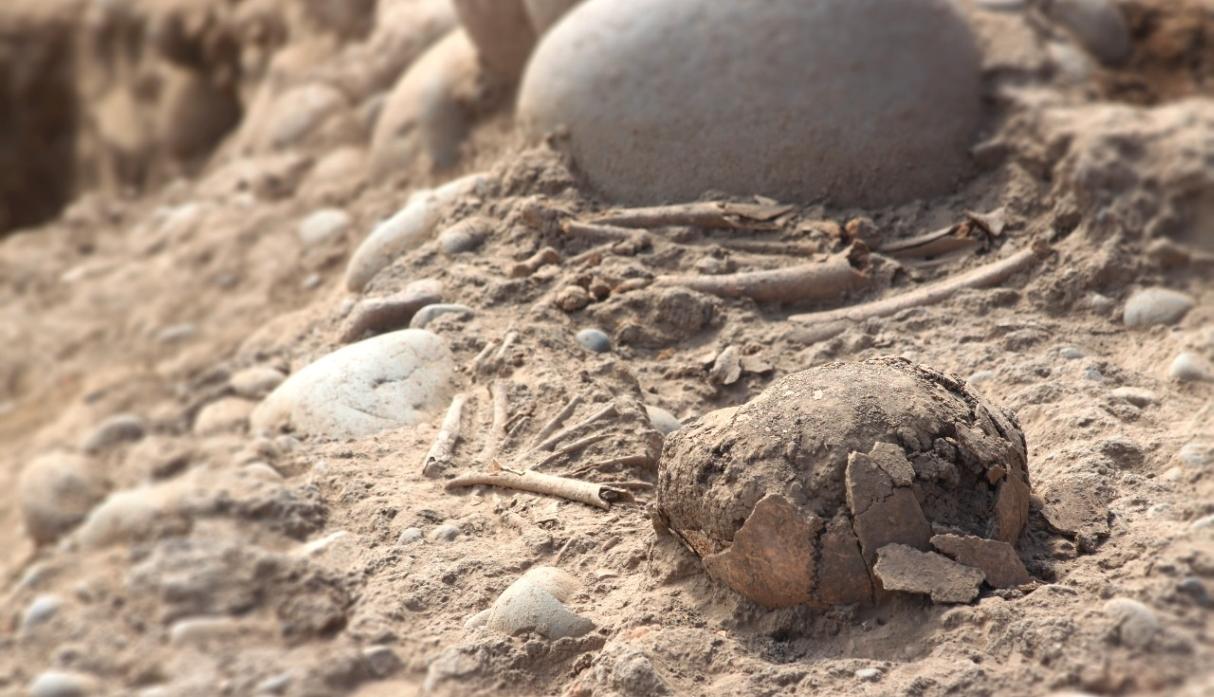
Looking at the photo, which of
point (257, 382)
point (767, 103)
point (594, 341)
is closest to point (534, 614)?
point (594, 341)

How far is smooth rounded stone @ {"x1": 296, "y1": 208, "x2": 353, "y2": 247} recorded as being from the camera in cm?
399

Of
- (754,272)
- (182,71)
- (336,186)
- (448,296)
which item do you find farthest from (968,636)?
(182,71)

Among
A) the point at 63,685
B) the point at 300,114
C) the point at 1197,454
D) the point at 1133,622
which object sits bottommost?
the point at 1197,454

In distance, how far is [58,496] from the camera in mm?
2150

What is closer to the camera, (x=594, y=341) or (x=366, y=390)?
(x=366, y=390)

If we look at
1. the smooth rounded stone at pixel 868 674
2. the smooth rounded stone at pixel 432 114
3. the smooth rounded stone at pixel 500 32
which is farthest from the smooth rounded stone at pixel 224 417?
the smooth rounded stone at pixel 500 32

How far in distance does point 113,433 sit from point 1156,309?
2281mm

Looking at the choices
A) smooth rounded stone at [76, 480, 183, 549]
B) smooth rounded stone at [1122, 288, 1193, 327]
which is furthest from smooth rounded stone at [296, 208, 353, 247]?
smooth rounded stone at [1122, 288, 1193, 327]

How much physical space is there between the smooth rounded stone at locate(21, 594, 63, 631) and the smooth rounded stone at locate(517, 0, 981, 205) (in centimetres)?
200

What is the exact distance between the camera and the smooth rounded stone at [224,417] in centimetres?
278

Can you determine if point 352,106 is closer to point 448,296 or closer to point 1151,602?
point 448,296

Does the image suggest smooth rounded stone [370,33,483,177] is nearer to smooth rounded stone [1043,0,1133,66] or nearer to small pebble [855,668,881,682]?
smooth rounded stone [1043,0,1133,66]

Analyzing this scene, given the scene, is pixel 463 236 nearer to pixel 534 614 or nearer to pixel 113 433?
pixel 113 433

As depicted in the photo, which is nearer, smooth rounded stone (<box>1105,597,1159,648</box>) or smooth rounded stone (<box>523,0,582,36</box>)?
smooth rounded stone (<box>1105,597,1159,648</box>)
